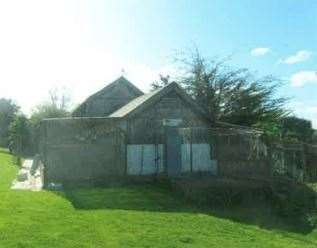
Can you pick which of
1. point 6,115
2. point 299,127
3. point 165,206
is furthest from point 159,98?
point 6,115

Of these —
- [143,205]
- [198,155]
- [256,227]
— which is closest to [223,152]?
[198,155]

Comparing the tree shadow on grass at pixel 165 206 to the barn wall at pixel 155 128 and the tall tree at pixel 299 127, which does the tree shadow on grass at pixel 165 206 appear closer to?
the barn wall at pixel 155 128

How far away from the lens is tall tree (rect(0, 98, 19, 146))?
246 feet

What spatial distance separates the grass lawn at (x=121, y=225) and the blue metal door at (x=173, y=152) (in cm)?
462

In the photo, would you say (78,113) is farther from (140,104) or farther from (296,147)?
(296,147)

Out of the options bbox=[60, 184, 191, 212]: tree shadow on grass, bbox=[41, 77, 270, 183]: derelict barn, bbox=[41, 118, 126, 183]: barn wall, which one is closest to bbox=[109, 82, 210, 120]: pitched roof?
bbox=[41, 77, 270, 183]: derelict barn

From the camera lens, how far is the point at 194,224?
48.1ft

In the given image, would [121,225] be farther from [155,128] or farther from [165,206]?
[155,128]

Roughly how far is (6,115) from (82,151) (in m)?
60.1

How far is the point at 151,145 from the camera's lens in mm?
24703

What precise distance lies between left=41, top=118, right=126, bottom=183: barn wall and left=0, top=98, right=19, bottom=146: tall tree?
4921 cm

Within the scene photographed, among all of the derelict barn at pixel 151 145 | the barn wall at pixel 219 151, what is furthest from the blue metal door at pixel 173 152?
the barn wall at pixel 219 151

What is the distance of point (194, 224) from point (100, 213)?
120 inches

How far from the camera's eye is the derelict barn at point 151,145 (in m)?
23.2
